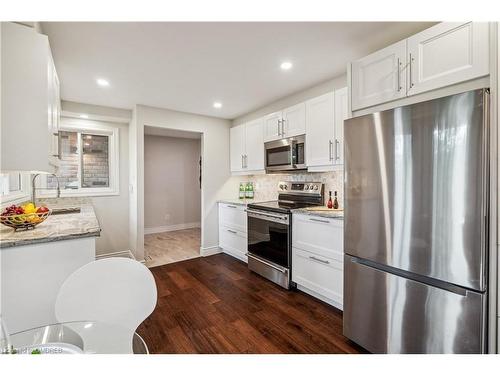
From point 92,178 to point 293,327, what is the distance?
146 inches

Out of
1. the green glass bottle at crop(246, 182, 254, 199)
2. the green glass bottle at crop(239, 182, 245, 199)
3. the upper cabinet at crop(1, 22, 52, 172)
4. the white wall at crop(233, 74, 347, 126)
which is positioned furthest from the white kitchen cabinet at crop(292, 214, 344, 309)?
the upper cabinet at crop(1, 22, 52, 172)

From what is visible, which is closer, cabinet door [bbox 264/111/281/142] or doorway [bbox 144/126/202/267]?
cabinet door [bbox 264/111/281/142]

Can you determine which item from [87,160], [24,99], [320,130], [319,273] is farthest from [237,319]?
[87,160]

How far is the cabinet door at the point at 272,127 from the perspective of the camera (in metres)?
3.25

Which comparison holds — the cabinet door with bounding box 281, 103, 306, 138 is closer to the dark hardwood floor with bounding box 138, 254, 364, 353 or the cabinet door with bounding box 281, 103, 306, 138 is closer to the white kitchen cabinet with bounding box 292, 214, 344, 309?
the white kitchen cabinet with bounding box 292, 214, 344, 309

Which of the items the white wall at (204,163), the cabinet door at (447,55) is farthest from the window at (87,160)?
the cabinet door at (447,55)

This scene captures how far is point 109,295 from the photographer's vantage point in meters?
1.17

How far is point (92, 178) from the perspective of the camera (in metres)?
3.86

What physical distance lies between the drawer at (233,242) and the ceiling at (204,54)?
202cm

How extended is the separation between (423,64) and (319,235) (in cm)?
159

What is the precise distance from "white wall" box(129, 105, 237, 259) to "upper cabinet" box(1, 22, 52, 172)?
1.98 metres

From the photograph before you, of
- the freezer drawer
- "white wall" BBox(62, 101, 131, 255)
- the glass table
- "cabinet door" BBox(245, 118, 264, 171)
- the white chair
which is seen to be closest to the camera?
the glass table

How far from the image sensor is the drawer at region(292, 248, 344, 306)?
2233 mm

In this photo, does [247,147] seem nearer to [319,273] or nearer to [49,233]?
[319,273]
